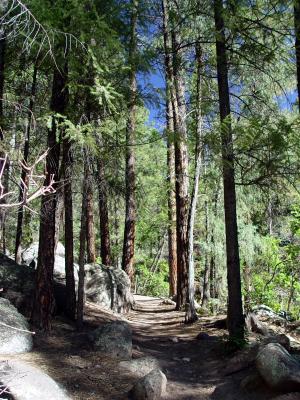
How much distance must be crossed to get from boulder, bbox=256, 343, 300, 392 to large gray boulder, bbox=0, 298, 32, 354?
361 cm

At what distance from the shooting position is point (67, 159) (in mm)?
8516

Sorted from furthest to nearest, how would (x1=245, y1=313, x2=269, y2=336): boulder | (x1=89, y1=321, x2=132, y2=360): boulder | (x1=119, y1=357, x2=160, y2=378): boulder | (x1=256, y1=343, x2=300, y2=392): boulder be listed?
(x1=245, y1=313, x2=269, y2=336): boulder
(x1=89, y1=321, x2=132, y2=360): boulder
(x1=119, y1=357, x2=160, y2=378): boulder
(x1=256, y1=343, x2=300, y2=392): boulder

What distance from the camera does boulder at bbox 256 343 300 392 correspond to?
5.88 meters

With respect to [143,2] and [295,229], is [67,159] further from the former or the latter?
[295,229]

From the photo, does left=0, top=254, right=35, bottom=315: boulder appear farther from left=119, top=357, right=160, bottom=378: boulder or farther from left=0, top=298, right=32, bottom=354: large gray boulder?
left=119, top=357, right=160, bottom=378: boulder

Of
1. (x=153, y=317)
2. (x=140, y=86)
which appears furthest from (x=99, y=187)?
(x=153, y=317)

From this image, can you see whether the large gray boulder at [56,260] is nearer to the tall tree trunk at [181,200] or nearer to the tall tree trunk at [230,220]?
the tall tree trunk at [181,200]

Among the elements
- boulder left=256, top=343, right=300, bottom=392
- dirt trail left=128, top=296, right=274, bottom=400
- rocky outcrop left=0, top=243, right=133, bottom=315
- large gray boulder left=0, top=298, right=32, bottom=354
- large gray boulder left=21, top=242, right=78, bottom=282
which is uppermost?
large gray boulder left=21, top=242, right=78, bottom=282

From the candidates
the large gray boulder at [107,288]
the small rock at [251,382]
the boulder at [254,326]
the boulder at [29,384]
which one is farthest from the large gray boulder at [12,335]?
the large gray boulder at [107,288]

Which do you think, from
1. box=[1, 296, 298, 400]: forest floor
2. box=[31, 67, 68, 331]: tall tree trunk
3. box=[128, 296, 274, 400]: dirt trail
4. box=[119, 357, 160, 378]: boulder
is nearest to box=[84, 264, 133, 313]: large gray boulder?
box=[128, 296, 274, 400]: dirt trail

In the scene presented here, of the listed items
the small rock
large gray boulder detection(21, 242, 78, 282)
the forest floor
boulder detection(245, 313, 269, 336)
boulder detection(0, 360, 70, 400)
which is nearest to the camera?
boulder detection(0, 360, 70, 400)

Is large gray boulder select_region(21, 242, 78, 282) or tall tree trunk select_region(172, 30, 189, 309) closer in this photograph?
tall tree trunk select_region(172, 30, 189, 309)

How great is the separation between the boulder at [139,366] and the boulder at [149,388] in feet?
2.25

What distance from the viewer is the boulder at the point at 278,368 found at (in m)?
5.88
